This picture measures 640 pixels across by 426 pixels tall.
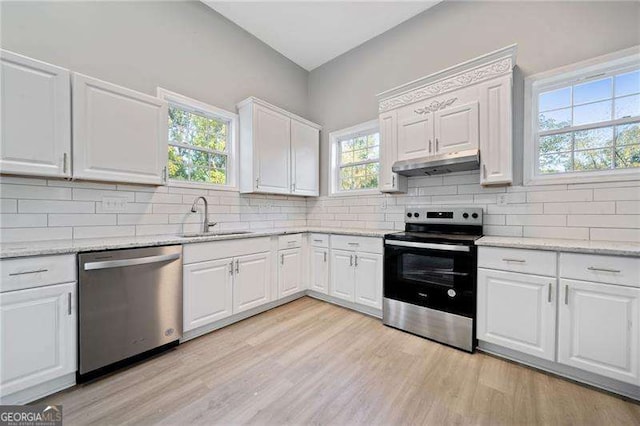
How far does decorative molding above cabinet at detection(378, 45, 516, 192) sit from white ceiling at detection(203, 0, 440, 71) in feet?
3.44

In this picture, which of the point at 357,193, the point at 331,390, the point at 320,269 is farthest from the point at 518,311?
the point at 357,193

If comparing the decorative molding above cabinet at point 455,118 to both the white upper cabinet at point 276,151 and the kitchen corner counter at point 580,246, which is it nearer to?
the kitchen corner counter at point 580,246

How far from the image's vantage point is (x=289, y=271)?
314 centimetres

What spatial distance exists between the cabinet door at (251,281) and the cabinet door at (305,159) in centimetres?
121

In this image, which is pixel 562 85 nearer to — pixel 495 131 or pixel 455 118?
pixel 495 131

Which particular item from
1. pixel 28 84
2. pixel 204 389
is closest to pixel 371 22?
pixel 28 84

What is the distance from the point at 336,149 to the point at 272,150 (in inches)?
43.7

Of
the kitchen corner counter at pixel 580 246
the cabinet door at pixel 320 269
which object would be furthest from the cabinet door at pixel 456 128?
the cabinet door at pixel 320 269

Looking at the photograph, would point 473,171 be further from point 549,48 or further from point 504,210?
point 549,48

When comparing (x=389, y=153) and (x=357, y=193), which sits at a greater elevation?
(x=389, y=153)

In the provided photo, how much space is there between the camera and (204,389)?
164cm

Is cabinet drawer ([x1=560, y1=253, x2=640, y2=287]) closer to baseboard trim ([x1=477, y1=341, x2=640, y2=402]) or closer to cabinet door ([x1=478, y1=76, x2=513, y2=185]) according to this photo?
baseboard trim ([x1=477, y1=341, x2=640, y2=402])

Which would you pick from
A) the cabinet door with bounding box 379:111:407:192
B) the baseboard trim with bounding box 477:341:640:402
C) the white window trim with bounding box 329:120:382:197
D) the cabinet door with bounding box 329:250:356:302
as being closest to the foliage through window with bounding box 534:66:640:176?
the cabinet door with bounding box 379:111:407:192

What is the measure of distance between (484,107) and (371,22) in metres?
1.89
